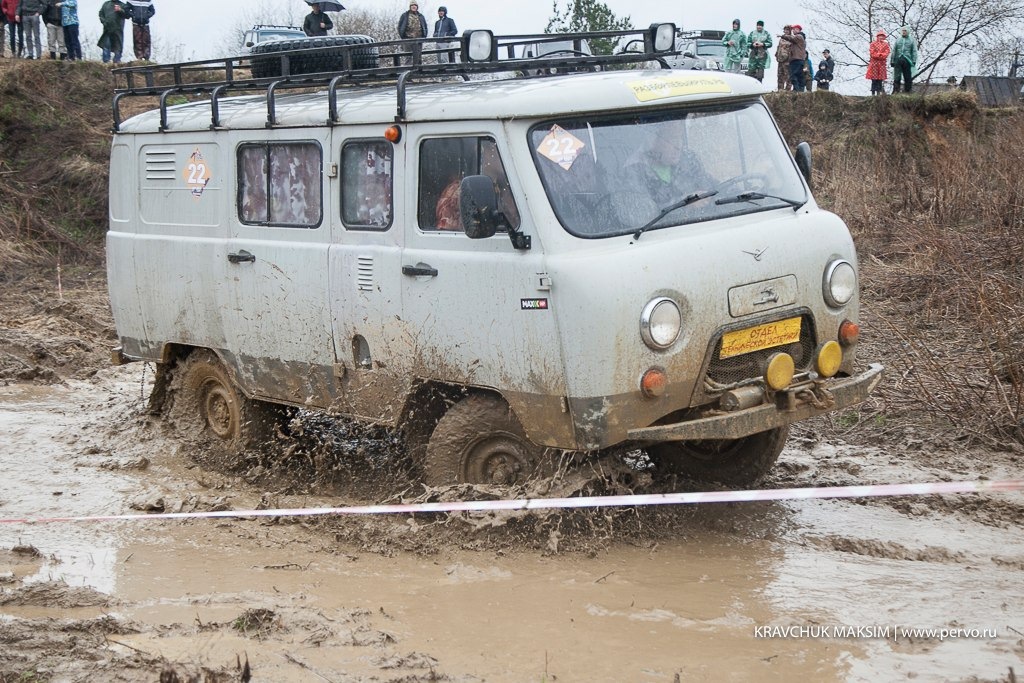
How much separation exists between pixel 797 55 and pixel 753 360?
2167cm

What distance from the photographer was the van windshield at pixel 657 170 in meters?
5.71

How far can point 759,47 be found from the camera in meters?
25.0

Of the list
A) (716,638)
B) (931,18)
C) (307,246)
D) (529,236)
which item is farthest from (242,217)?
(931,18)

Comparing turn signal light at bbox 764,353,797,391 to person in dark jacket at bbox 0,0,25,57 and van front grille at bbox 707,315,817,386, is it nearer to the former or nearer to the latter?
van front grille at bbox 707,315,817,386

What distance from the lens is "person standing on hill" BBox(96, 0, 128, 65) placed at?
22.4 meters

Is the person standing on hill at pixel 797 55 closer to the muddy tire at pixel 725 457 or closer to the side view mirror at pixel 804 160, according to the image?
the side view mirror at pixel 804 160

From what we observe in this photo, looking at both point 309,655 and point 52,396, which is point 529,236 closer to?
point 309,655

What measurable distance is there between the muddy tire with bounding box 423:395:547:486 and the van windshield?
1.13 metres

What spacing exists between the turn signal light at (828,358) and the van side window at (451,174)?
167 cm

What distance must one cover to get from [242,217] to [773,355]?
11.3ft

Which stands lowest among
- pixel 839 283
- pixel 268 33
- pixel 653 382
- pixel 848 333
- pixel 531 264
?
pixel 653 382

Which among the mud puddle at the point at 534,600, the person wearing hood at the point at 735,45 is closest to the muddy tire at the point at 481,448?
the mud puddle at the point at 534,600

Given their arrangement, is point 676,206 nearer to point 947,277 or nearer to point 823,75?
point 947,277

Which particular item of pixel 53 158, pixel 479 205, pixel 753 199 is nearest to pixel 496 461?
pixel 479 205
